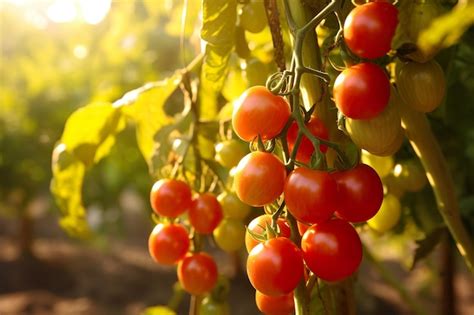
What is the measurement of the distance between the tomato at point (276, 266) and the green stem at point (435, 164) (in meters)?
0.16

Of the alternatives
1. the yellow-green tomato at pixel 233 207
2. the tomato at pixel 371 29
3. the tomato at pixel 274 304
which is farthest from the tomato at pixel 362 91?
the yellow-green tomato at pixel 233 207

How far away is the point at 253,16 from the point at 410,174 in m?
0.23

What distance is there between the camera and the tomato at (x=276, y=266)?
0.41 meters

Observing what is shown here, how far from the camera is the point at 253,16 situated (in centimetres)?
57

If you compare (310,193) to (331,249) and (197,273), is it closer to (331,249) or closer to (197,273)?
(331,249)

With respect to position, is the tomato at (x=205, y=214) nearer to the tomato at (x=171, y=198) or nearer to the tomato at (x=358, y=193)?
the tomato at (x=171, y=198)

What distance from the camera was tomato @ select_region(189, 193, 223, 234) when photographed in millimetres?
628

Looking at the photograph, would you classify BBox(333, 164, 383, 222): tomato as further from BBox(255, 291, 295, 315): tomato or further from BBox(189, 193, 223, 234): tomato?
BBox(189, 193, 223, 234): tomato

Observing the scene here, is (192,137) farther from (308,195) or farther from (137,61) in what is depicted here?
(137,61)

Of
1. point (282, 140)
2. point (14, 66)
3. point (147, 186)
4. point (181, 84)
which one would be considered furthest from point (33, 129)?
point (282, 140)

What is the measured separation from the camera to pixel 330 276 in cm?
42

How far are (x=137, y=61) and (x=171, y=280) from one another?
1.76 m

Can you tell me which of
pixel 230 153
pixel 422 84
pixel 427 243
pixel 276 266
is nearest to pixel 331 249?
pixel 276 266

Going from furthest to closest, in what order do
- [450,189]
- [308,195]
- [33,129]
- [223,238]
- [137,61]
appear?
[33,129] → [137,61] → [223,238] → [450,189] → [308,195]
